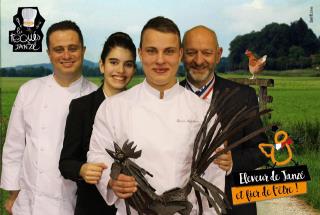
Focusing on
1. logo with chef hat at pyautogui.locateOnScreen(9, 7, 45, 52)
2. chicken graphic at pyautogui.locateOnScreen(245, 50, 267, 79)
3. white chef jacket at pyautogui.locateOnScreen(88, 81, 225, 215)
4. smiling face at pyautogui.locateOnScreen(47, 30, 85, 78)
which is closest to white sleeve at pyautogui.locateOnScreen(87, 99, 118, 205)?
white chef jacket at pyautogui.locateOnScreen(88, 81, 225, 215)

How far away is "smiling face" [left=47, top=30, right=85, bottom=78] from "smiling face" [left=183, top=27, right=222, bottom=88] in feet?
1.19

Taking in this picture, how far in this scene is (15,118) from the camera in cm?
189

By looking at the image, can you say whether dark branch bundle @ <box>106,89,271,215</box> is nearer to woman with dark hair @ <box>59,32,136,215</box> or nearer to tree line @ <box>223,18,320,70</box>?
woman with dark hair @ <box>59,32,136,215</box>

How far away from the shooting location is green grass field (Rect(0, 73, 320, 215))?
11.2 feet

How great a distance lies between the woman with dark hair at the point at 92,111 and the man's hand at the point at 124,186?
0.31 meters

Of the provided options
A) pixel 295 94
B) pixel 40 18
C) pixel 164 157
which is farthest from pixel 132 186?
pixel 295 94

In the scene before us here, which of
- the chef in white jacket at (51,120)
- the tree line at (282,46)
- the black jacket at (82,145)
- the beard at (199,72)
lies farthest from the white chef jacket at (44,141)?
the tree line at (282,46)

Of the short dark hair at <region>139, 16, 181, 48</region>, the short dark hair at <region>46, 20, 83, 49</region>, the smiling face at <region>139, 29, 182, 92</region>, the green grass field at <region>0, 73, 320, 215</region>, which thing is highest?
the short dark hair at <region>46, 20, 83, 49</region>

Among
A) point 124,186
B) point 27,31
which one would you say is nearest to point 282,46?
point 27,31

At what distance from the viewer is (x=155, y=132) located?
1.36m

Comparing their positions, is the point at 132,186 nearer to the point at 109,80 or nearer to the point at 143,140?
the point at 143,140

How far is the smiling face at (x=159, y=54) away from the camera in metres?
1.34

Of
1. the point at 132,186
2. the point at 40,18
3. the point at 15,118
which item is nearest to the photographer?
the point at 132,186

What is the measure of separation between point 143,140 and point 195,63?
0.48 meters
